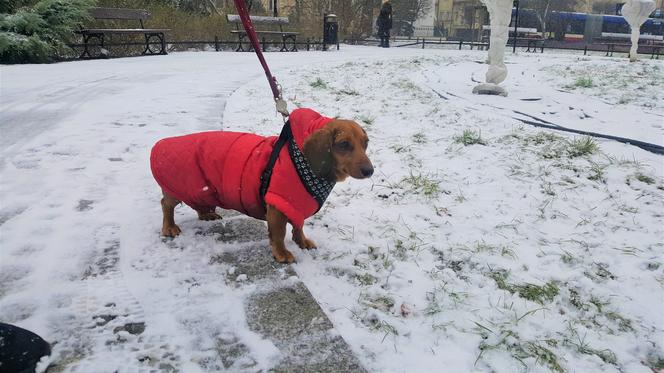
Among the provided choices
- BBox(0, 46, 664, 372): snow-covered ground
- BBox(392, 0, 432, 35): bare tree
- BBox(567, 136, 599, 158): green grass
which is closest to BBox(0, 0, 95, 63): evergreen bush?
BBox(0, 46, 664, 372): snow-covered ground

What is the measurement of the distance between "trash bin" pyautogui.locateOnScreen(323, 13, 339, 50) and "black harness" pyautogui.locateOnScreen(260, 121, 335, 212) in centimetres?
1829

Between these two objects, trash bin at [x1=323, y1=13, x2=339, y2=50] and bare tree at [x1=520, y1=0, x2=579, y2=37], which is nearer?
trash bin at [x1=323, y1=13, x2=339, y2=50]

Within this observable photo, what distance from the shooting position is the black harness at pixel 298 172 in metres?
2.21

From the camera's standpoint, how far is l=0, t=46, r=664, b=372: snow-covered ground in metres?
1.70

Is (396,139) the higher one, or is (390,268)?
(396,139)

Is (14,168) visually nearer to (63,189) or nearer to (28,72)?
(63,189)

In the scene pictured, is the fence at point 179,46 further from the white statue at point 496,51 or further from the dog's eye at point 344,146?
the dog's eye at point 344,146

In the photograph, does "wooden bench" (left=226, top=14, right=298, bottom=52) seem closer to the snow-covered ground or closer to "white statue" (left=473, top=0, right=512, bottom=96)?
"white statue" (left=473, top=0, right=512, bottom=96)

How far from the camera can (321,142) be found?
2.12m

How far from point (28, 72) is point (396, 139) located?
754cm

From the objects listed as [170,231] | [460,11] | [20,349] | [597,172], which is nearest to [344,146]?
[170,231]

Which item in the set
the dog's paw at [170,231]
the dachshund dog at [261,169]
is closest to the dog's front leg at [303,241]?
the dachshund dog at [261,169]

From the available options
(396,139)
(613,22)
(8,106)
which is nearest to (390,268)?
(396,139)

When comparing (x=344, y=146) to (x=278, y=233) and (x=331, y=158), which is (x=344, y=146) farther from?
(x=278, y=233)
